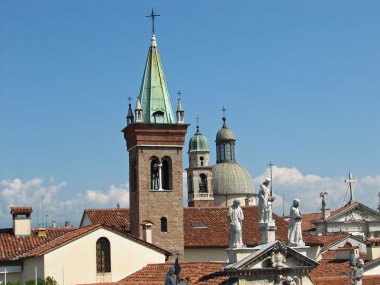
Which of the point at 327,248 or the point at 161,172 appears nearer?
the point at 161,172

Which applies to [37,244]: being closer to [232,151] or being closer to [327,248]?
[327,248]

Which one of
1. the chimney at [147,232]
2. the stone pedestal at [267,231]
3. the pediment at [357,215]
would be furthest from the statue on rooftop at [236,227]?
the pediment at [357,215]

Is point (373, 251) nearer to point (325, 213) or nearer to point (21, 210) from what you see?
point (21, 210)

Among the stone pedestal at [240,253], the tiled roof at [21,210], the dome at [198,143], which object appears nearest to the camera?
the stone pedestal at [240,253]

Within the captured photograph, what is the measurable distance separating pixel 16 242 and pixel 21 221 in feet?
4.19

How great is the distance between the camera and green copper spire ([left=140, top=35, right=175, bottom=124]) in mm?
47281

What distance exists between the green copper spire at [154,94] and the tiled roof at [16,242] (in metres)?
9.60

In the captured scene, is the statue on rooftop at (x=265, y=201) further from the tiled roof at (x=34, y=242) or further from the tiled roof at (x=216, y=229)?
the tiled roof at (x=216, y=229)

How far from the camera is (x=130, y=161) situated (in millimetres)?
48375

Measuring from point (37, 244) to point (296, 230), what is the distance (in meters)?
14.7

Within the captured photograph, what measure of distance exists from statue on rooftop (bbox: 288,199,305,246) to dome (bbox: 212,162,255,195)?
61.4 metres

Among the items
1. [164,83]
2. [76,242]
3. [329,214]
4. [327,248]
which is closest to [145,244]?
[76,242]

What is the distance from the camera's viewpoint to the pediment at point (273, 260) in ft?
87.9

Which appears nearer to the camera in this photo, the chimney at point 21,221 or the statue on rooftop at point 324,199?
the chimney at point 21,221
